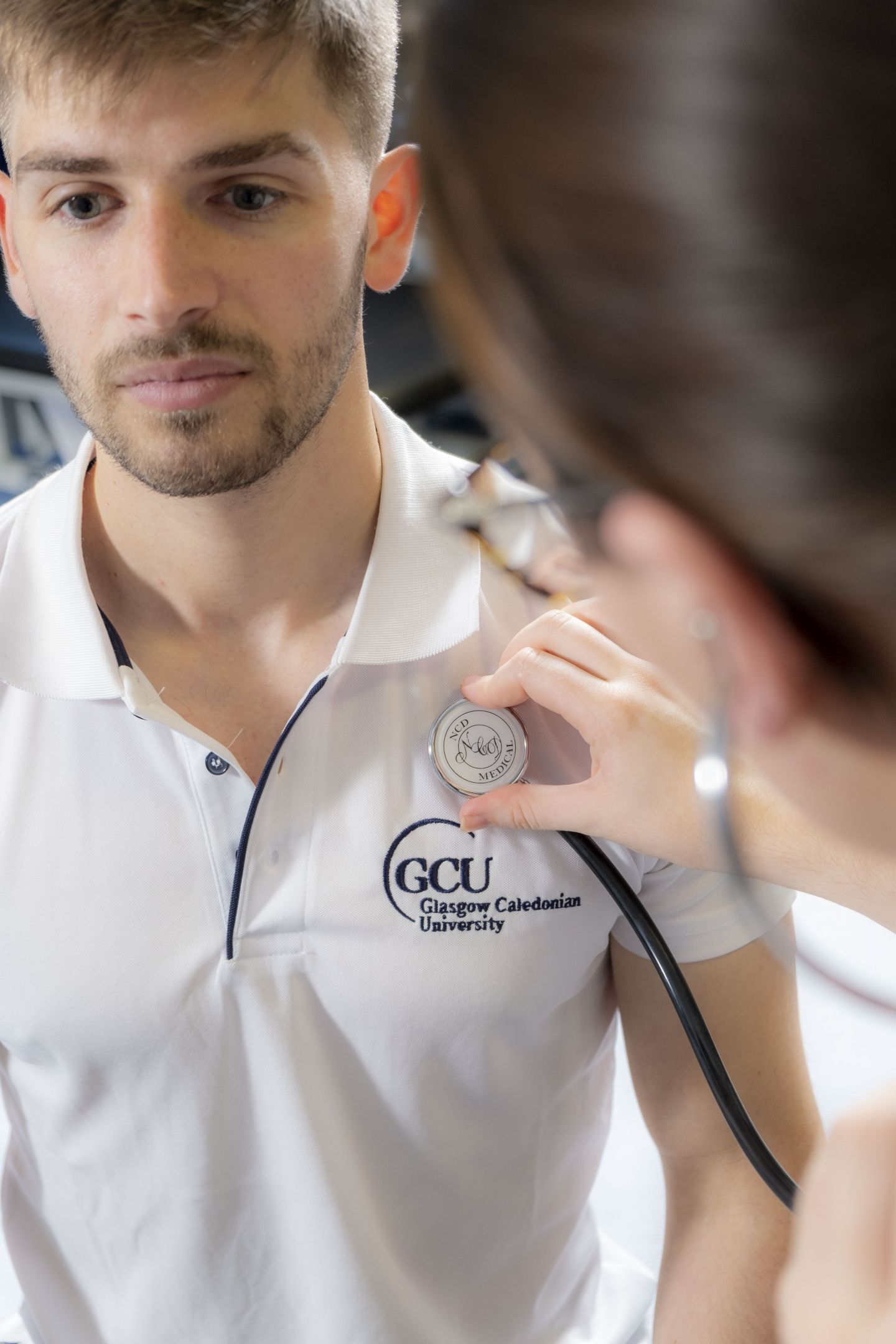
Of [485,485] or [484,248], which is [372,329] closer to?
[485,485]

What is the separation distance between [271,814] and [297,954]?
128 millimetres

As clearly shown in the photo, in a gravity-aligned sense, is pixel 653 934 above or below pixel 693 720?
below

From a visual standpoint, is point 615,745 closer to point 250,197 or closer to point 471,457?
point 471,457

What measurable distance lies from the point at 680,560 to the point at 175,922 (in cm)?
75

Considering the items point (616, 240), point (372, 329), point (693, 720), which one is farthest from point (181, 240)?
point (372, 329)

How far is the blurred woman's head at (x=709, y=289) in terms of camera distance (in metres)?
0.41

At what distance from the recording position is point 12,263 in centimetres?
123

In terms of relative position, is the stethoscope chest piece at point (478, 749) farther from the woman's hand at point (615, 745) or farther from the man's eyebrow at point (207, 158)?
the man's eyebrow at point (207, 158)

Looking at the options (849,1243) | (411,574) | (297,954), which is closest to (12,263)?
(411,574)

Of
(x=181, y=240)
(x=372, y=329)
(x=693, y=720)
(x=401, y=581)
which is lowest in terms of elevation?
(x=693, y=720)

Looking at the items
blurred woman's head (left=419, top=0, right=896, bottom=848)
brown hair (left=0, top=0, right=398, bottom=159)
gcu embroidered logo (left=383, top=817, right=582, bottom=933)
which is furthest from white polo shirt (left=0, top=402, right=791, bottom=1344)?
blurred woman's head (left=419, top=0, right=896, bottom=848)

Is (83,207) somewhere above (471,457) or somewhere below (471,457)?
above

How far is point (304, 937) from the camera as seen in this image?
1.10 m

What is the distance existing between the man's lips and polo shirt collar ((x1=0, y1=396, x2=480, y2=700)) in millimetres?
194
